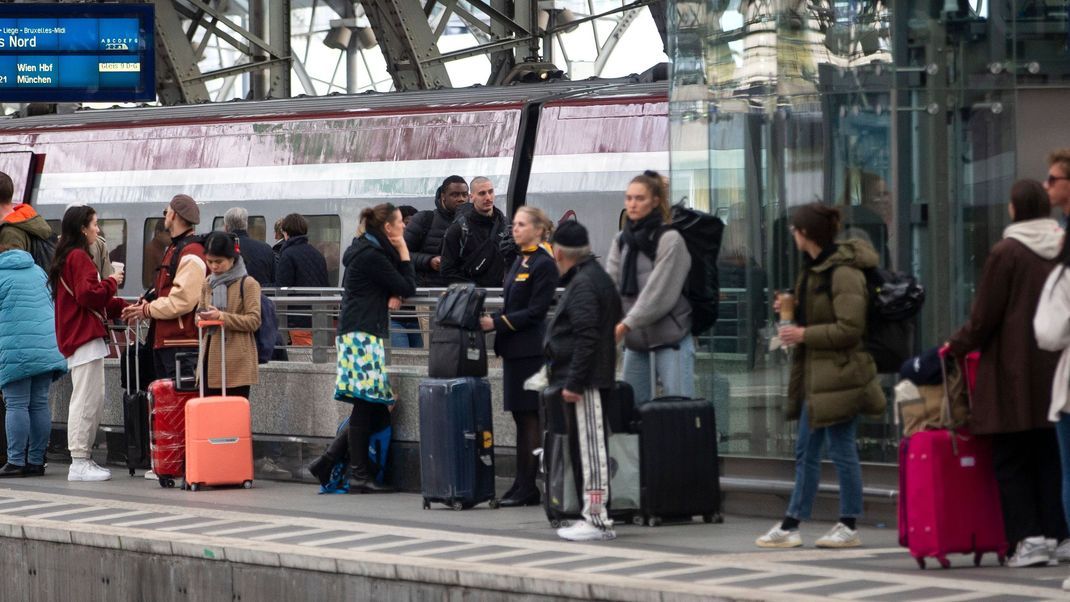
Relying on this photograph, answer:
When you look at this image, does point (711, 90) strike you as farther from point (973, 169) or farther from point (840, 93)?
point (973, 169)

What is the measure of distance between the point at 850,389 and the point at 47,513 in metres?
4.41

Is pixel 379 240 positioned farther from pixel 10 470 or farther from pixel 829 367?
pixel 829 367

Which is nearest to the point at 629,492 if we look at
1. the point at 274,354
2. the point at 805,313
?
the point at 805,313

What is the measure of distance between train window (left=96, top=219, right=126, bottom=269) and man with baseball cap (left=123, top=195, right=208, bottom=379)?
8633 millimetres

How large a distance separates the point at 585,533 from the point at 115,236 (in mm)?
12569

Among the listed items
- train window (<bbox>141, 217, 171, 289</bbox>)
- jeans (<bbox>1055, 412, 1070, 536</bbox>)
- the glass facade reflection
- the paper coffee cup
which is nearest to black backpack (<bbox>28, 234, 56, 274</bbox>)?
the glass facade reflection

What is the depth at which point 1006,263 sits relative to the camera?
750 cm

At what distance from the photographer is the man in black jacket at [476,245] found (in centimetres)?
1227

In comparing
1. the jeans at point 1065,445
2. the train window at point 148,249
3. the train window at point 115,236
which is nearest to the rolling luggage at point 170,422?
the jeans at point 1065,445

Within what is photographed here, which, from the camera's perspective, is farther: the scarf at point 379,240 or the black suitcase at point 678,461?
the scarf at point 379,240

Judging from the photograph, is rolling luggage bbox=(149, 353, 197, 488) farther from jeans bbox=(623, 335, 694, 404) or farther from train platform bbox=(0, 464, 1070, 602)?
jeans bbox=(623, 335, 694, 404)

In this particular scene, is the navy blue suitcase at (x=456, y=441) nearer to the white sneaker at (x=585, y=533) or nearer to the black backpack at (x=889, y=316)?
the white sneaker at (x=585, y=533)

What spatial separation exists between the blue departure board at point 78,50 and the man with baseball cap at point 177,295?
354 inches

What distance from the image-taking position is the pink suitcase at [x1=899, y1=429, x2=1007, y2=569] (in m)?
7.57
